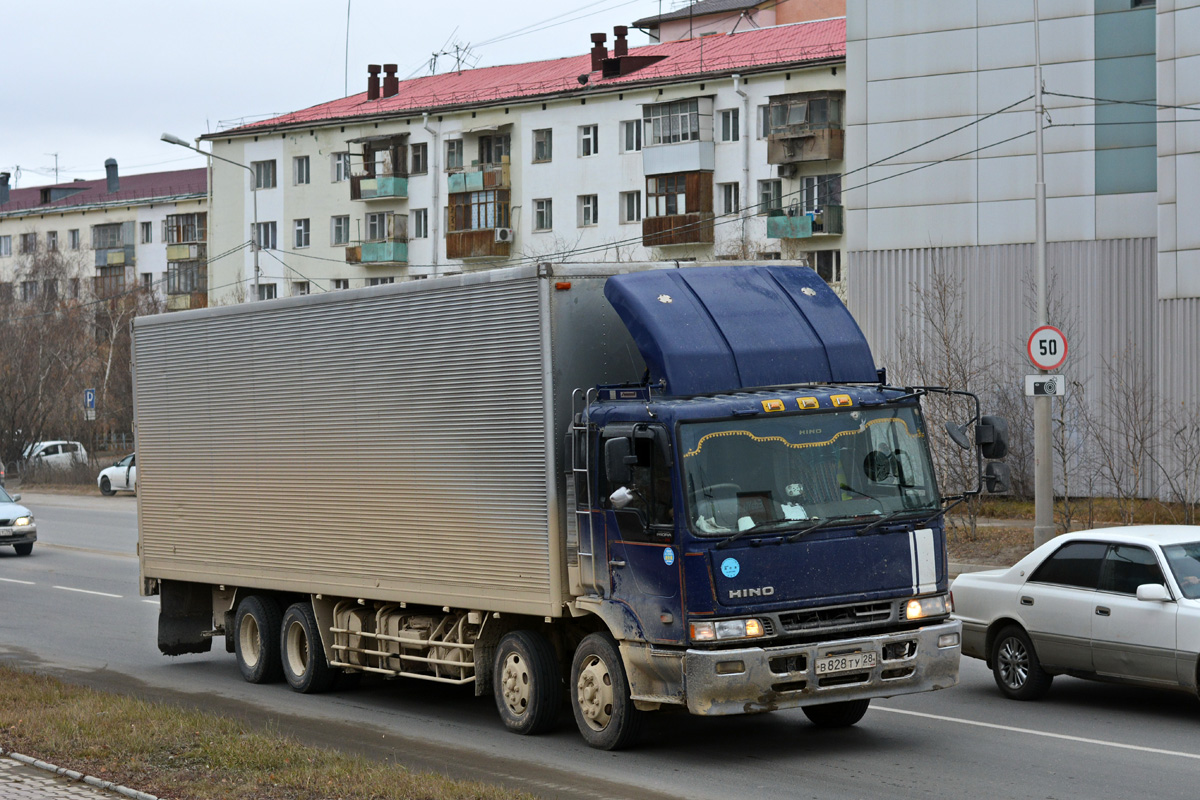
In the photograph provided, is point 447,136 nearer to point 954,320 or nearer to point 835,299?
point 954,320

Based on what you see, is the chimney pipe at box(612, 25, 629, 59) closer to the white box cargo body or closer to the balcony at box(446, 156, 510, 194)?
the balcony at box(446, 156, 510, 194)

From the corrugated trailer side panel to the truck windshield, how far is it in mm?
1312

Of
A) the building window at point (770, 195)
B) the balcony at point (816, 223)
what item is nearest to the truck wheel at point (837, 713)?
the balcony at point (816, 223)

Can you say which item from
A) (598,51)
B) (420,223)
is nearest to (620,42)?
(598,51)

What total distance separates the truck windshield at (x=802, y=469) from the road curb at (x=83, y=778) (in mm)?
3564

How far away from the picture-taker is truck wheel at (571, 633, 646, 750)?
9914mm

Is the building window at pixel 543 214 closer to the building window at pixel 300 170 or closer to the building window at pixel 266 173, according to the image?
the building window at pixel 300 170

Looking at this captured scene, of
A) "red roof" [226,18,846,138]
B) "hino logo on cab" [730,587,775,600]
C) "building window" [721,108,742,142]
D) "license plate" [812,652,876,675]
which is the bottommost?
"license plate" [812,652,876,675]

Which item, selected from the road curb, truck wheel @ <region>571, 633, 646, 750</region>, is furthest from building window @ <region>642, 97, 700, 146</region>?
the road curb

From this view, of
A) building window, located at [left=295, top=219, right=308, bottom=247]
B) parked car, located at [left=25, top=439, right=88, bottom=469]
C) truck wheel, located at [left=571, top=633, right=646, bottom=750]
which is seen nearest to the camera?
truck wheel, located at [left=571, top=633, right=646, bottom=750]

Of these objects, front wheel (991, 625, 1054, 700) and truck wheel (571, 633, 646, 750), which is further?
front wheel (991, 625, 1054, 700)

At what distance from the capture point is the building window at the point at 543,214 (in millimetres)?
61812

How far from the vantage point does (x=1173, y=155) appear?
32500mm

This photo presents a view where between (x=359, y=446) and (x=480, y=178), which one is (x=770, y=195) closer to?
(x=480, y=178)
